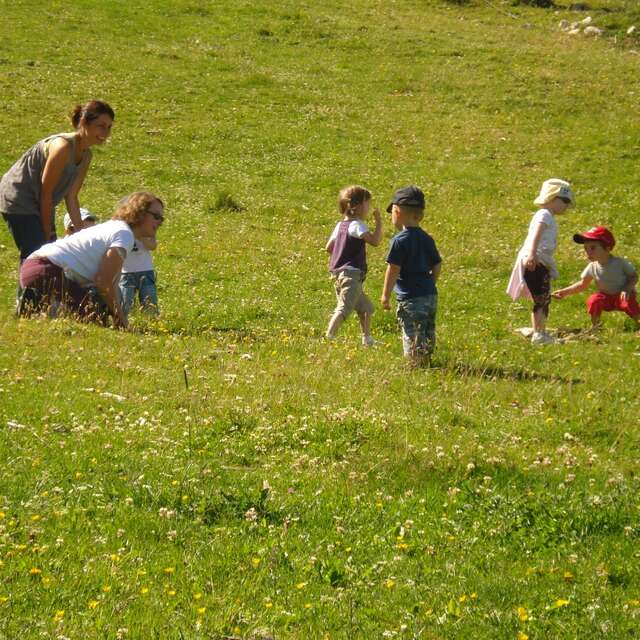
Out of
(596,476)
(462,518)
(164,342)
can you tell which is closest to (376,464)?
(462,518)

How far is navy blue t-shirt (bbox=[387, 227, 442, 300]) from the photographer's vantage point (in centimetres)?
1111

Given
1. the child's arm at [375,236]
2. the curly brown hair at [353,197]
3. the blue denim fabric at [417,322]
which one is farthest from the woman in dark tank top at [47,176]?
the blue denim fabric at [417,322]

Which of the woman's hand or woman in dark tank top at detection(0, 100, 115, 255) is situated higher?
woman in dark tank top at detection(0, 100, 115, 255)

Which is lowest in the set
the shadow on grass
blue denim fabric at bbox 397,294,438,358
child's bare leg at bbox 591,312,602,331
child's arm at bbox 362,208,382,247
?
child's bare leg at bbox 591,312,602,331

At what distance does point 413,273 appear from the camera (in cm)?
1120

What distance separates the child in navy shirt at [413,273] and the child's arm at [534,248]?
322 cm

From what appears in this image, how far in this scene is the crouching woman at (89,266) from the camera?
11.8 meters

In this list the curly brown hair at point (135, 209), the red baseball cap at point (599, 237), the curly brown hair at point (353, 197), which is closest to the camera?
the curly brown hair at point (135, 209)

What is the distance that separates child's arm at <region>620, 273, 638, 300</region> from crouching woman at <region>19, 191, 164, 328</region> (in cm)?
721

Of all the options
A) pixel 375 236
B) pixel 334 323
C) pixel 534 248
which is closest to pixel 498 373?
pixel 375 236

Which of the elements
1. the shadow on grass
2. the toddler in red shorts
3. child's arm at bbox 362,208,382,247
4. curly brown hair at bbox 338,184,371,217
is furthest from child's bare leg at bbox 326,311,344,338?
the toddler in red shorts

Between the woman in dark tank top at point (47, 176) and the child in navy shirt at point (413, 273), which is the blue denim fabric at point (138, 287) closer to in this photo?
the woman in dark tank top at point (47, 176)

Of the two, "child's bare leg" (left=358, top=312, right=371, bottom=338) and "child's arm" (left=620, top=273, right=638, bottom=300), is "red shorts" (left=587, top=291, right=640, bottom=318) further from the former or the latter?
"child's bare leg" (left=358, top=312, right=371, bottom=338)

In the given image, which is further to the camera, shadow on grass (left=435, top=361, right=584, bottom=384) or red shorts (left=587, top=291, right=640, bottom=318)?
red shorts (left=587, top=291, right=640, bottom=318)
